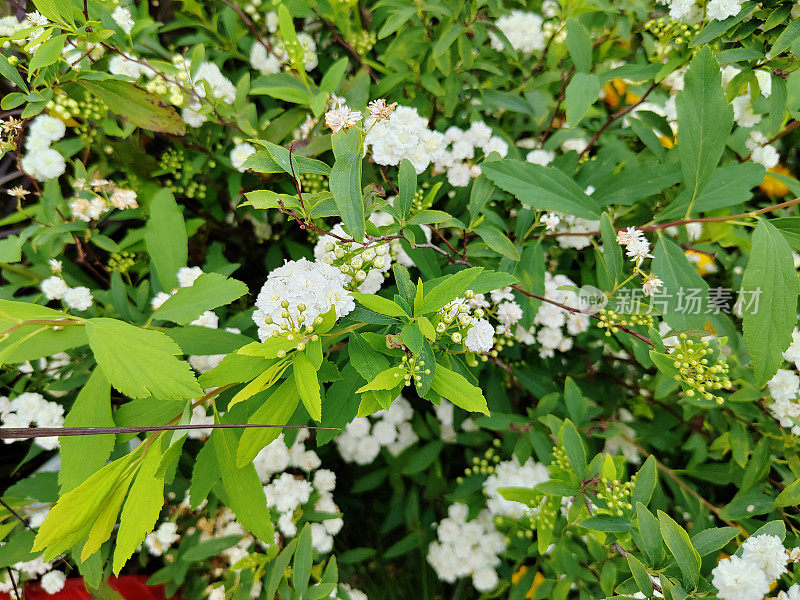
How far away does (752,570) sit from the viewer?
0.73m

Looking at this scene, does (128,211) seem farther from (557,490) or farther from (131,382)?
(557,490)

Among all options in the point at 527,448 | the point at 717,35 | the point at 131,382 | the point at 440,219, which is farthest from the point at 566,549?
the point at 717,35

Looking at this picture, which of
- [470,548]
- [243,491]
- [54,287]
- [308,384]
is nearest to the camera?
[308,384]

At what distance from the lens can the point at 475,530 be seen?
1250 mm

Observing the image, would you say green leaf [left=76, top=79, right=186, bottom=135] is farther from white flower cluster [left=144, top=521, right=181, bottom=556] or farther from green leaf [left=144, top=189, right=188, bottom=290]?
white flower cluster [left=144, top=521, right=181, bottom=556]

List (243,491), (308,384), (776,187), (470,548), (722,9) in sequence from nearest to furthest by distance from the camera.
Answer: (308,384) → (243,491) → (722,9) → (470,548) → (776,187)

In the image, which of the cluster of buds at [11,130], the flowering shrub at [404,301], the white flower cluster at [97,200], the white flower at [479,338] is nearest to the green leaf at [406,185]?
the flowering shrub at [404,301]

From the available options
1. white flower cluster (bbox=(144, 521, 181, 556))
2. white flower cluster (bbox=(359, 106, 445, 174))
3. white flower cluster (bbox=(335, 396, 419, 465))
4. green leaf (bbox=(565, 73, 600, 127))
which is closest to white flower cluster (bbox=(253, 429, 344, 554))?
white flower cluster (bbox=(335, 396, 419, 465))

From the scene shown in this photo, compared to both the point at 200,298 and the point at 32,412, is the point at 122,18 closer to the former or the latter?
the point at 200,298

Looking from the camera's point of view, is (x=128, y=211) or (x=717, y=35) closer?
(x=717, y=35)

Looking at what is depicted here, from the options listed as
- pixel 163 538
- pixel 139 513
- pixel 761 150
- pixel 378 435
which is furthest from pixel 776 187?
pixel 163 538

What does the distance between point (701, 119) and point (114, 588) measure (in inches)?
61.9

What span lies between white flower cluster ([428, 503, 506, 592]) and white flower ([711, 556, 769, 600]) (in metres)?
0.59

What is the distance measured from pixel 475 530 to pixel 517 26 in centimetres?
131
